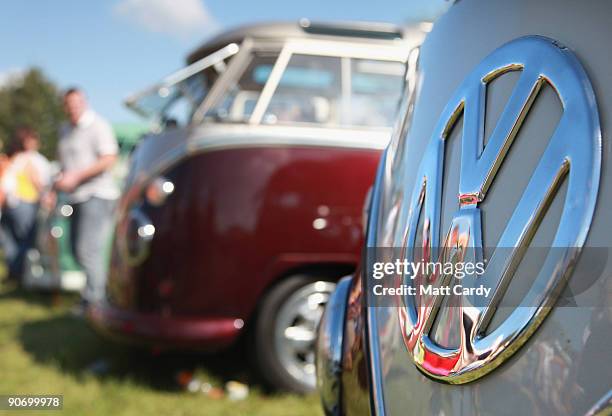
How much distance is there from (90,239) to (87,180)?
1.42 ft

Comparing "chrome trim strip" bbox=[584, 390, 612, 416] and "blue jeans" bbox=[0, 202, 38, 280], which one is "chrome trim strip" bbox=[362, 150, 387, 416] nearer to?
"chrome trim strip" bbox=[584, 390, 612, 416]

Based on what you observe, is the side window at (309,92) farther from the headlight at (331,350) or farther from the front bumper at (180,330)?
the headlight at (331,350)

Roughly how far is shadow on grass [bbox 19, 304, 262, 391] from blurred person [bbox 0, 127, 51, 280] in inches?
79.4

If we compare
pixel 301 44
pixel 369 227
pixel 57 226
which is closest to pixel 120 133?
pixel 57 226

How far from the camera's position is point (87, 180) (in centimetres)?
464

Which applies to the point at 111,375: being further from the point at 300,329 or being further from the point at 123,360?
the point at 300,329

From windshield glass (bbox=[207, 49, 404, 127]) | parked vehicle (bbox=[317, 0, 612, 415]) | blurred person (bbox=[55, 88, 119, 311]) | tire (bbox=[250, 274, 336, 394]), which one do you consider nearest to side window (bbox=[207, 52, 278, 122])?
windshield glass (bbox=[207, 49, 404, 127])

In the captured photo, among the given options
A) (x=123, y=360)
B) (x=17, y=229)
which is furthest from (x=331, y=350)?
(x=17, y=229)

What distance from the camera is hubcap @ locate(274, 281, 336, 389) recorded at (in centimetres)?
317

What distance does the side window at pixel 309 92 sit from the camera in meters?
3.30

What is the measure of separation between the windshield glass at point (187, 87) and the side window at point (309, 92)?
1.20ft

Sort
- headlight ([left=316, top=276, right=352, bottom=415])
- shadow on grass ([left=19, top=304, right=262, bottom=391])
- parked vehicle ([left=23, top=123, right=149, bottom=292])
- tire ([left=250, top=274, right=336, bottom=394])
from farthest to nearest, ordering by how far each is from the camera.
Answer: parked vehicle ([left=23, top=123, right=149, bottom=292]), shadow on grass ([left=19, top=304, right=262, bottom=391]), tire ([left=250, top=274, right=336, bottom=394]), headlight ([left=316, top=276, right=352, bottom=415])

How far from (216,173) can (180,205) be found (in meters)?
0.23

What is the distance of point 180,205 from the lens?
307cm
